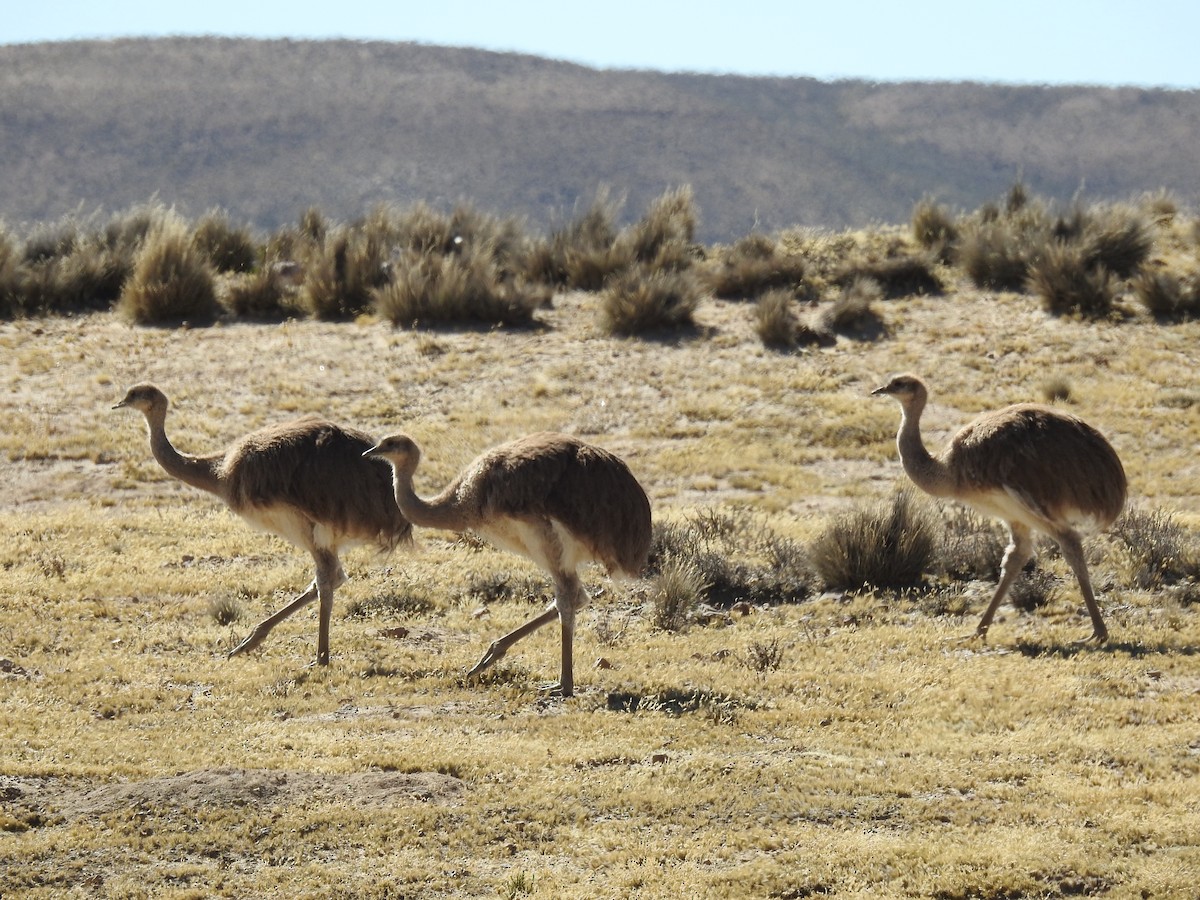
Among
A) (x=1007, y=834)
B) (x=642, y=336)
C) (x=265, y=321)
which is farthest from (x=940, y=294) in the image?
(x=1007, y=834)

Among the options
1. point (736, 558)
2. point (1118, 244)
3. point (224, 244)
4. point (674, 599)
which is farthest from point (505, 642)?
point (224, 244)

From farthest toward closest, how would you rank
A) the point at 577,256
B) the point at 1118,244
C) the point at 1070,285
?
the point at 577,256 < the point at 1118,244 < the point at 1070,285

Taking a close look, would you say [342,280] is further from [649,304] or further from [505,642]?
[505,642]

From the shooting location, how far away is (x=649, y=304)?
19.0 m

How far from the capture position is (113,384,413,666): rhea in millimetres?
9367

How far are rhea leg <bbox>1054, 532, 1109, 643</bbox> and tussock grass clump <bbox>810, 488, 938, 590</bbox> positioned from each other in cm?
167

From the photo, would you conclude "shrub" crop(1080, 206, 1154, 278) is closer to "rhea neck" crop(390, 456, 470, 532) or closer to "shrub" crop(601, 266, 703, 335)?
"shrub" crop(601, 266, 703, 335)

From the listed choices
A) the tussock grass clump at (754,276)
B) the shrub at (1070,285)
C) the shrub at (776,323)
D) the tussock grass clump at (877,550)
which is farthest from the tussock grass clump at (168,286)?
Answer: the tussock grass clump at (877,550)

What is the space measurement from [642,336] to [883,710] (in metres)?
10.9

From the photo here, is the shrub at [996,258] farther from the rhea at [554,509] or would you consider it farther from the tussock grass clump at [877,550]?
the rhea at [554,509]

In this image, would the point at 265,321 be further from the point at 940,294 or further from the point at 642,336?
the point at 940,294

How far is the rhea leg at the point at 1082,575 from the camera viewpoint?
9.73m

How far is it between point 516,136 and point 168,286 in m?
36.4

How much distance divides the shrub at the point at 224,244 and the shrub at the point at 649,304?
17.3ft
